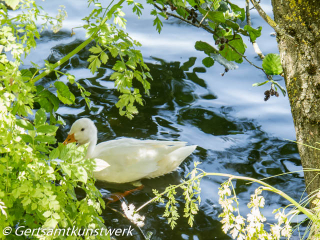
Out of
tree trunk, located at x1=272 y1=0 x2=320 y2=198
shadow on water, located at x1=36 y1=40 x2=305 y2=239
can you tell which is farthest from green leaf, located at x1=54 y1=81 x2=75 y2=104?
shadow on water, located at x1=36 y1=40 x2=305 y2=239

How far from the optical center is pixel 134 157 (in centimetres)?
404

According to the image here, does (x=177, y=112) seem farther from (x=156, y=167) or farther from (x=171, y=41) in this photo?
(x=171, y=41)

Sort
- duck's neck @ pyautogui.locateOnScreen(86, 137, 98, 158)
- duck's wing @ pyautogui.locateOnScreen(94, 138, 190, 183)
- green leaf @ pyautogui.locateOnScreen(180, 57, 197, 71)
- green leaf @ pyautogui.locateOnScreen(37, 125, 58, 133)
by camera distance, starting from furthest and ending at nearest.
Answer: green leaf @ pyautogui.locateOnScreen(180, 57, 197, 71), duck's neck @ pyautogui.locateOnScreen(86, 137, 98, 158), duck's wing @ pyautogui.locateOnScreen(94, 138, 190, 183), green leaf @ pyautogui.locateOnScreen(37, 125, 58, 133)

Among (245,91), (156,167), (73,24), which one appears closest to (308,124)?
(156,167)

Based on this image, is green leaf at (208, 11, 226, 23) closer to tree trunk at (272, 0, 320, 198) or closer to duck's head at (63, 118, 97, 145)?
tree trunk at (272, 0, 320, 198)

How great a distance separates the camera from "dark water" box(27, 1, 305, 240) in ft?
12.3

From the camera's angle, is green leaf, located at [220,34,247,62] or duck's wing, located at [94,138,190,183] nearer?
green leaf, located at [220,34,247,62]

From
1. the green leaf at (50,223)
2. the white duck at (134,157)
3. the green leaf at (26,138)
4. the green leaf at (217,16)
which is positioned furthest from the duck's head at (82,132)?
the green leaf at (50,223)

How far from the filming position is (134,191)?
4.02 meters

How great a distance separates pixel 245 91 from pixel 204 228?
107 inches

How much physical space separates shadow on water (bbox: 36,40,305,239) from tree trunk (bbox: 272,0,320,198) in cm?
148

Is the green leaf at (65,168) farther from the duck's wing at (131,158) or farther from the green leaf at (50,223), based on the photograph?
the duck's wing at (131,158)

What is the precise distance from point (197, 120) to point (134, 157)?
1223 mm

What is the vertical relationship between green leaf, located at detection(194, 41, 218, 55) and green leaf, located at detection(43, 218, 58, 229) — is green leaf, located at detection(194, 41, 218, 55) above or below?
above
